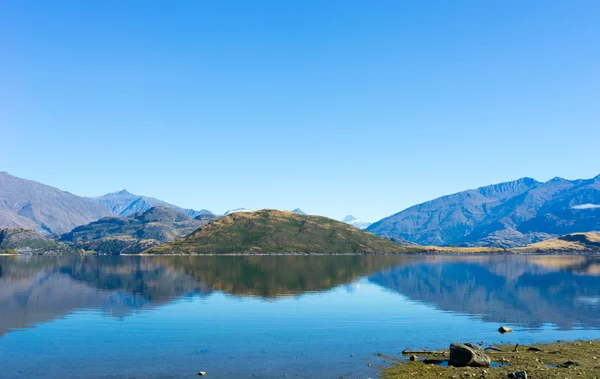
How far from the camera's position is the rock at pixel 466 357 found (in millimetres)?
48969

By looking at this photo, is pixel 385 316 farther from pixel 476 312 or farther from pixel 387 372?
pixel 387 372

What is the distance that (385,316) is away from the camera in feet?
297

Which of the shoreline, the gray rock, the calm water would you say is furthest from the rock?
the calm water

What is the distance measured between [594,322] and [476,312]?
21387mm

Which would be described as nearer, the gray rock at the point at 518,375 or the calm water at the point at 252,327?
the gray rock at the point at 518,375

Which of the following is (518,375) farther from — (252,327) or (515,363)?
(252,327)

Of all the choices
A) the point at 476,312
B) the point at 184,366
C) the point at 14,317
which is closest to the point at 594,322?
the point at 476,312

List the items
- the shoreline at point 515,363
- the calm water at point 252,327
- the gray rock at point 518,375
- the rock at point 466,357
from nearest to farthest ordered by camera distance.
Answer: the gray rock at point 518,375 < the shoreline at point 515,363 < the rock at point 466,357 < the calm water at point 252,327

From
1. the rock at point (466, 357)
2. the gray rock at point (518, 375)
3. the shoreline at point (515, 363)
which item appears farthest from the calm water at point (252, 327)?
the gray rock at point (518, 375)

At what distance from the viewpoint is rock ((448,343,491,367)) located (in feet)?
161

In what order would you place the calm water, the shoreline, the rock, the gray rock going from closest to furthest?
the gray rock
the shoreline
the rock
the calm water

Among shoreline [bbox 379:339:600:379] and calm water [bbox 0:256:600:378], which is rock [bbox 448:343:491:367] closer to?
shoreline [bbox 379:339:600:379]

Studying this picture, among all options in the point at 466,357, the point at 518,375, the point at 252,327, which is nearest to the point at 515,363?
A: the point at 466,357

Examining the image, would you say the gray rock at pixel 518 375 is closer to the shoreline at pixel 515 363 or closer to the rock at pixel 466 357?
the shoreline at pixel 515 363
